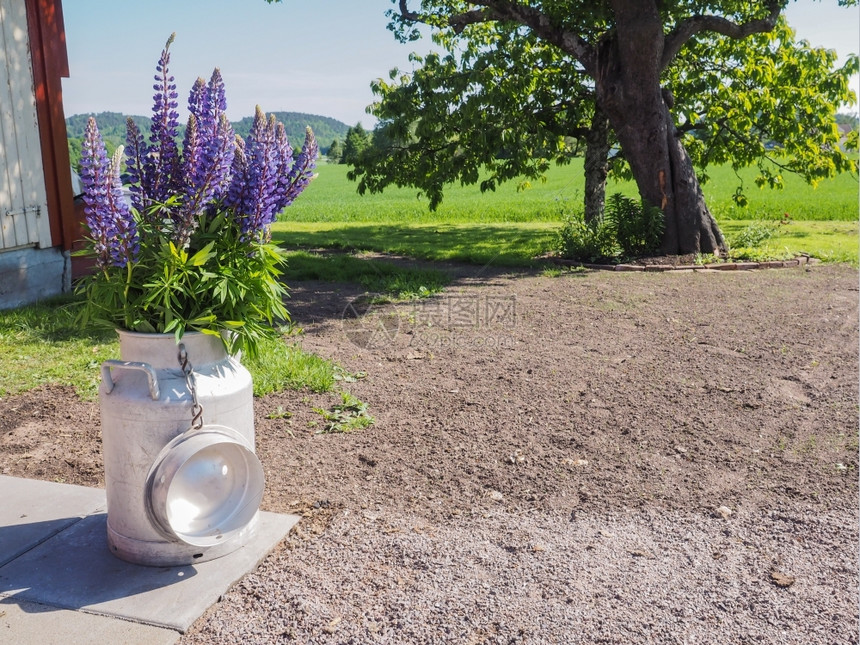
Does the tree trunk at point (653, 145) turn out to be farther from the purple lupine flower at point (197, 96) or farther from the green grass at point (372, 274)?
the purple lupine flower at point (197, 96)

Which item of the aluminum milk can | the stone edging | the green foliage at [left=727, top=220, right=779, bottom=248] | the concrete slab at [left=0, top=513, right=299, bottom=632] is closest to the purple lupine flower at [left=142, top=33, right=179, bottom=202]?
the aluminum milk can

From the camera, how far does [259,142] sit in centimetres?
293

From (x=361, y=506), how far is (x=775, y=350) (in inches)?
176

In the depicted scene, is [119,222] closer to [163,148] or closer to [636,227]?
[163,148]

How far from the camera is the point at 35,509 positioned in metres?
3.54

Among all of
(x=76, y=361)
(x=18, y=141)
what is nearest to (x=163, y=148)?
(x=76, y=361)

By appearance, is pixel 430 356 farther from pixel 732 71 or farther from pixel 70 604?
pixel 732 71

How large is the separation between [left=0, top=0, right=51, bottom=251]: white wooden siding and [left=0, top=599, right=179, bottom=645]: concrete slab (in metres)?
6.37

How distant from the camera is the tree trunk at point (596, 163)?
14859 mm

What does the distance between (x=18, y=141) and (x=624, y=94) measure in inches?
332

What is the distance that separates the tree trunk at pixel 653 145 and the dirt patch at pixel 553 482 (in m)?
4.93

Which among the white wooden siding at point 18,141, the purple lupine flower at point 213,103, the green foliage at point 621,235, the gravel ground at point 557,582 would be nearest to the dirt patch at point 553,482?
the gravel ground at point 557,582

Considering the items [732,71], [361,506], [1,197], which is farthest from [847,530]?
[732,71]

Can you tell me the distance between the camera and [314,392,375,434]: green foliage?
473 centimetres
